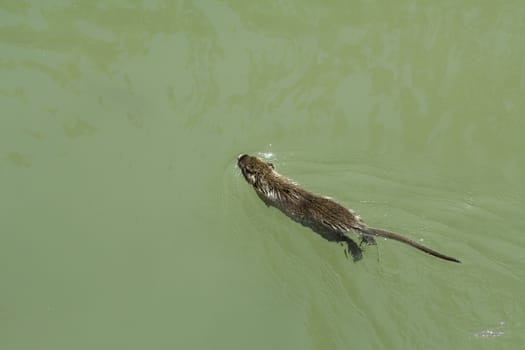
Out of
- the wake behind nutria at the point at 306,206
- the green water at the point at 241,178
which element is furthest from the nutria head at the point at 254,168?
the green water at the point at 241,178

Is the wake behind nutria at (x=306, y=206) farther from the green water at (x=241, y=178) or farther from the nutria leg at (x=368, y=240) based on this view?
the green water at (x=241, y=178)

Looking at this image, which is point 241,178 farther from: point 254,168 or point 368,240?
point 368,240

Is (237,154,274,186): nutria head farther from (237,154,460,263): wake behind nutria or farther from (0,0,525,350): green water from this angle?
(0,0,525,350): green water

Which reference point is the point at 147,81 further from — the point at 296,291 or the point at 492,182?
the point at 492,182

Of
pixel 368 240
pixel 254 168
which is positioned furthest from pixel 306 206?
pixel 254 168

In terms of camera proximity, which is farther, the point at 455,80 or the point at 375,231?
the point at 455,80

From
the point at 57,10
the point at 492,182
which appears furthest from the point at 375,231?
the point at 57,10
